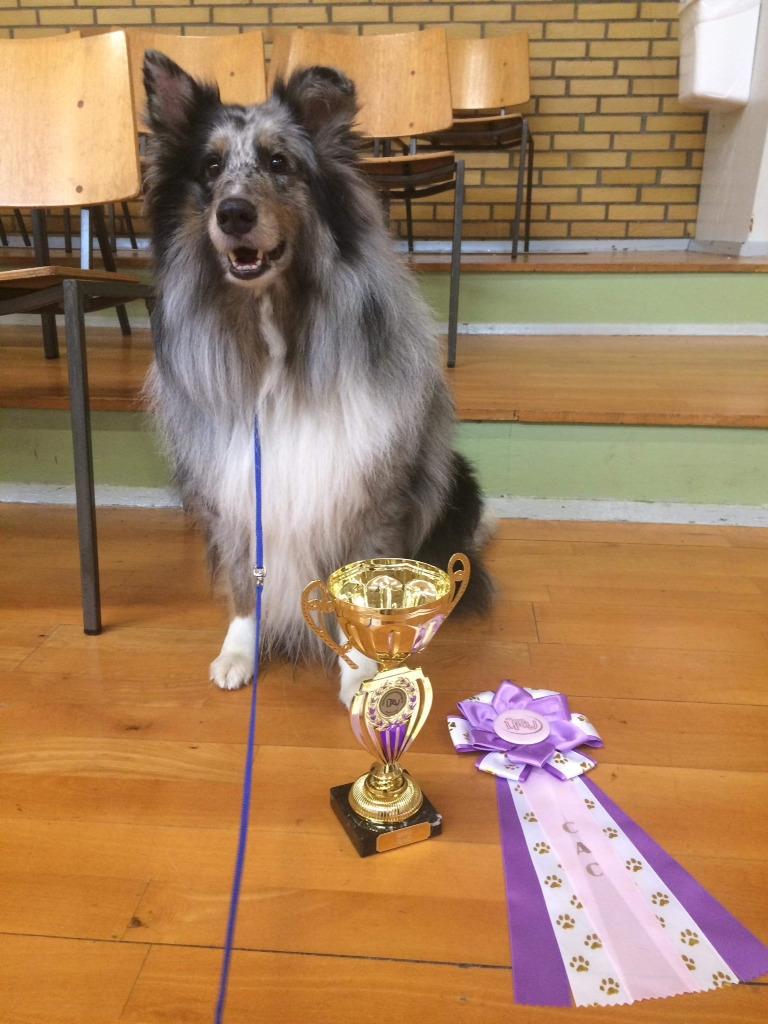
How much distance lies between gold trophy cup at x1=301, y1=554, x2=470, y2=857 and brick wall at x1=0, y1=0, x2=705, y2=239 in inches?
161

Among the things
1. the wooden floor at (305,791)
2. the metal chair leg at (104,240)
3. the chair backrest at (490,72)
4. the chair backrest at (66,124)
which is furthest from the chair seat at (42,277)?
the chair backrest at (490,72)

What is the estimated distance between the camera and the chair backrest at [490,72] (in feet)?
13.8

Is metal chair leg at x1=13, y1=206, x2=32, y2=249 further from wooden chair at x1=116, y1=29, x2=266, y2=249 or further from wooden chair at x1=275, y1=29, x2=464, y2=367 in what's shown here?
wooden chair at x1=275, y1=29, x2=464, y2=367

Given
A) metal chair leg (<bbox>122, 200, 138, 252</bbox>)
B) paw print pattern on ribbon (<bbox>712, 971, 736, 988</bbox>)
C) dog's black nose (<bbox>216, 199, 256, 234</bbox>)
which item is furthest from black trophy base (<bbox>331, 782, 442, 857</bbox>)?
metal chair leg (<bbox>122, 200, 138, 252</bbox>)

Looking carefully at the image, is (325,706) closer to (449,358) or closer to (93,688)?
(93,688)

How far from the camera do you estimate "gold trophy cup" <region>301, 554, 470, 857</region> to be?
3.65 ft

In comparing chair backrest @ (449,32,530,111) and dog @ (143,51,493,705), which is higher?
chair backrest @ (449,32,530,111)

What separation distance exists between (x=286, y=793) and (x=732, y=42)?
440 centimetres

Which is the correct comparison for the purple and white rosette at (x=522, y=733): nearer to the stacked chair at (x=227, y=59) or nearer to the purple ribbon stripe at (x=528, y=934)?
the purple ribbon stripe at (x=528, y=934)

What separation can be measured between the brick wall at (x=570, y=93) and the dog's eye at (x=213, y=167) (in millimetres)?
3684

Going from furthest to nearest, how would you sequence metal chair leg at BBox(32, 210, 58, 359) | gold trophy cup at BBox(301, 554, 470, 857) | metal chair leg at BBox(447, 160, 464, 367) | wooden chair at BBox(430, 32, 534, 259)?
1. wooden chair at BBox(430, 32, 534, 259)
2. metal chair leg at BBox(447, 160, 464, 367)
3. metal chair leg at BBox(32, 210, 58, 359)
4. gold trophy cup at BBox(301, 554, 470, 857)

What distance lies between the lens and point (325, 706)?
1.57m

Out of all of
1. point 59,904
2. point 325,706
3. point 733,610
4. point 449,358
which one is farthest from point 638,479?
point 59,904

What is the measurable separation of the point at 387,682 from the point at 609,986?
1.58 ft
